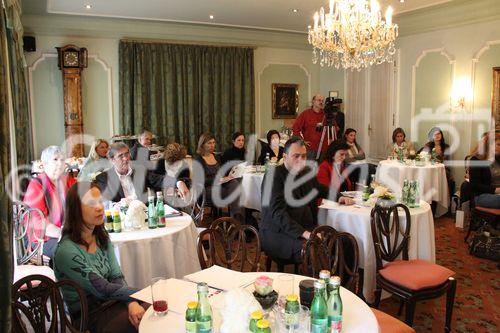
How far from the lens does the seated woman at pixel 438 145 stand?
23.1ft

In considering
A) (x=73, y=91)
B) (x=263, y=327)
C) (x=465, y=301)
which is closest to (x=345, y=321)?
(x=263, y=327)

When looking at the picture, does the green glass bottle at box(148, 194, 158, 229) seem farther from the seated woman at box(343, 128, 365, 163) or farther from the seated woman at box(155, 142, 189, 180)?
the seated woman at box(343, 128, 365, 163)

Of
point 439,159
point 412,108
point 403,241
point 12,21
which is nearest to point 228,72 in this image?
point 412,108

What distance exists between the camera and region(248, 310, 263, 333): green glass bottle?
4.98 ft

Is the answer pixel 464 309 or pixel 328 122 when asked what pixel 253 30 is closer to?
pixel 328 122

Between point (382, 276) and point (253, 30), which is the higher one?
A: point (253, 30)

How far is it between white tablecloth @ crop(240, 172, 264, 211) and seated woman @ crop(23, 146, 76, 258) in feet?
8.20

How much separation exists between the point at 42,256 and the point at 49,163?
29.9 inches

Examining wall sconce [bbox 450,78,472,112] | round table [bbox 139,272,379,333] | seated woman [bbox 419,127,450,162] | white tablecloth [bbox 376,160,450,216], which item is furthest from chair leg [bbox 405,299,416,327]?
wall sconce [bbox 450,78,472,112]

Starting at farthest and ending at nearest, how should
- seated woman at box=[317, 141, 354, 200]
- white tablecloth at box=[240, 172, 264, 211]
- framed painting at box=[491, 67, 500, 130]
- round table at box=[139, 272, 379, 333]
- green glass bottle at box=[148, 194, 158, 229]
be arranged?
framed painting at box=[491, 67, 500, 130] < white tablecloth at box=[240, 172, 264, 211] < seated woman at box=[317, 141, 354, 200] < green glass bottle at box=[148, 194, 158, 229] < round table at box=[139, 272, 379, 333]

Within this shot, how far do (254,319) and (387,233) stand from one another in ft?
6.50

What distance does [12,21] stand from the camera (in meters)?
4.30

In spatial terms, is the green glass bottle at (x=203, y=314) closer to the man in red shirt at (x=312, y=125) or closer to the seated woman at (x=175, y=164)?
the seated woman at (x=175, y=164)

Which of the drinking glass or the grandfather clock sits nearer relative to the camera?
the drinking glass
